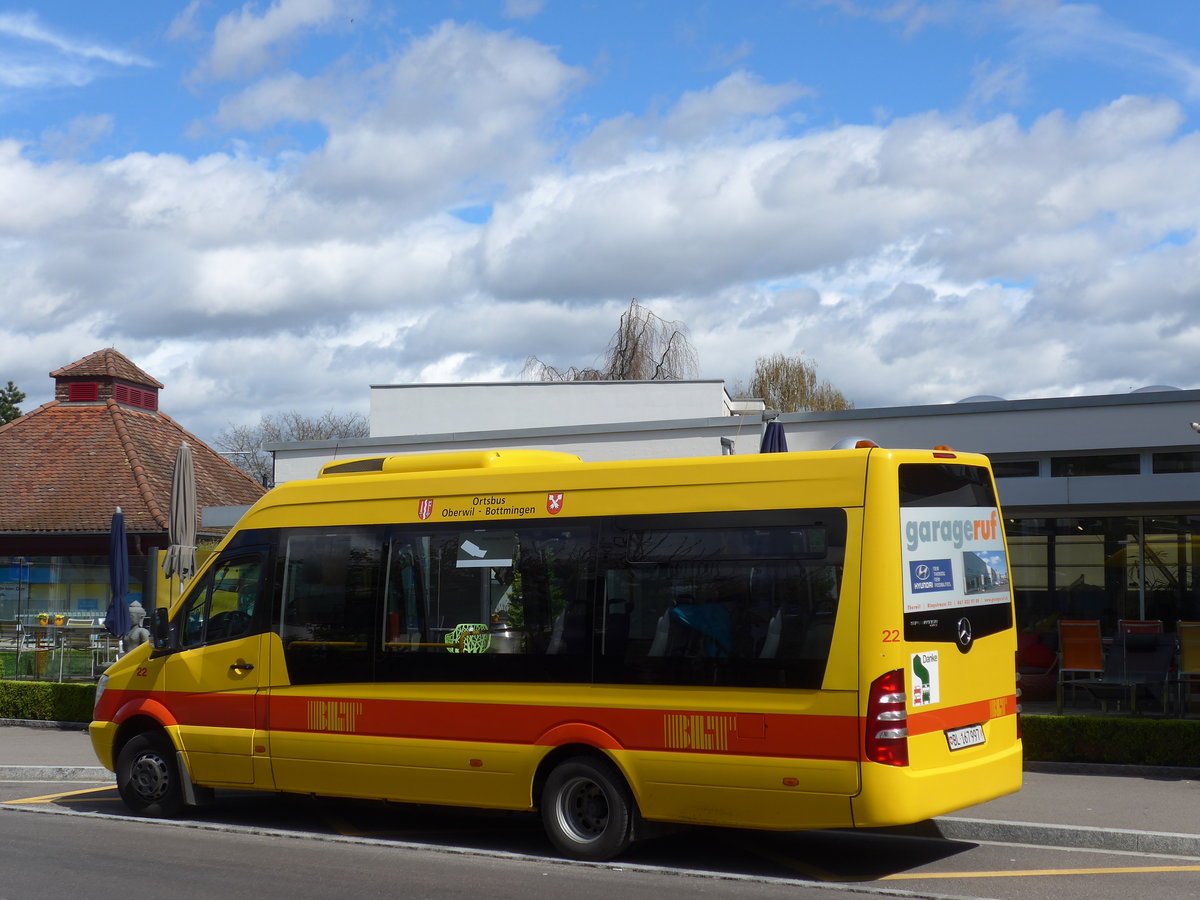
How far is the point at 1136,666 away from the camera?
1477 centimetres

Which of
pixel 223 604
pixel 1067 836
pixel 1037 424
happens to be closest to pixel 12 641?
pixel 223 604

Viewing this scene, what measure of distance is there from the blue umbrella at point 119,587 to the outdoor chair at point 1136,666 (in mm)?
12382

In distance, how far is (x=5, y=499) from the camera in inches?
1156

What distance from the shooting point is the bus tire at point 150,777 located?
10758 millimetres

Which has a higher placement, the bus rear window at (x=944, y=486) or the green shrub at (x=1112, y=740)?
the bus rear window at (x=944, y=486)

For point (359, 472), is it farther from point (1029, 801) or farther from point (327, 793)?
point (1029, 801)

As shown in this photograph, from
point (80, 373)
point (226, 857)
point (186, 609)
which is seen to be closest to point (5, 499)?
point (80, 373)

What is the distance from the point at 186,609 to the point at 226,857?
99.9 inches

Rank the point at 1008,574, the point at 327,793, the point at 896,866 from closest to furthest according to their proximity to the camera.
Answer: the point at 896,866, the point at 1008,574, the point at 327,793

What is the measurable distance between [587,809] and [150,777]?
4062 mm

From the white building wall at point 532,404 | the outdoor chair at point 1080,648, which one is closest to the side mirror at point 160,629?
the outdoor chair at point 1080,648

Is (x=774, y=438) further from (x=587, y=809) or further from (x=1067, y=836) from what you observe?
(x=587, y=809)

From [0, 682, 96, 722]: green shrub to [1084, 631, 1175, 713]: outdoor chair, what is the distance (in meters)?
12.3

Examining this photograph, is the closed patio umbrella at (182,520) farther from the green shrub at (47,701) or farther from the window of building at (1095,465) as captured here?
the window of building at (1095,465)
